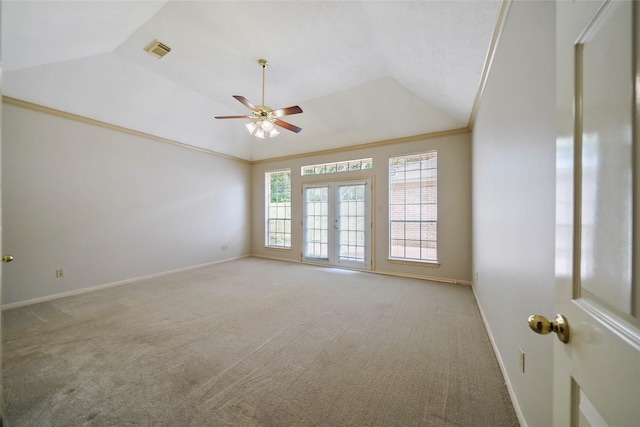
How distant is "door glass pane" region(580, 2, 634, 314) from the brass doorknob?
13 cm

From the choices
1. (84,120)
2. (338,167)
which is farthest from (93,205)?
(338,167)

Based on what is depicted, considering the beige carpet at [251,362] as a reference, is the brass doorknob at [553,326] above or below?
above

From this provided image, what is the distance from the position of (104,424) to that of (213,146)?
5169mm

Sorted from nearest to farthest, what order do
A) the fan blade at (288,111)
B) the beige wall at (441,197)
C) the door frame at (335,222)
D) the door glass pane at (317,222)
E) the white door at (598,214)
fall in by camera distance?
the white door at (598,214) → the fan blade at (288,111) → the beige wall at (441,197) → the door frame at (335,222) → the door glass pane at (317,222)

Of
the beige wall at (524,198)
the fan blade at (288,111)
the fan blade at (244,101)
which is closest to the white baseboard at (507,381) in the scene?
the beige wall at (524,198)

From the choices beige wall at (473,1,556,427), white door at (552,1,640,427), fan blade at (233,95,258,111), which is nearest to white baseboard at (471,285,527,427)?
beige wall at (473,1,556,427)

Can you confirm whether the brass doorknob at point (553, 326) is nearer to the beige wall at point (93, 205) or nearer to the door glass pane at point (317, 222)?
the door glass pane at point (317, 222)

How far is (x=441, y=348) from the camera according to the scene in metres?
2.19

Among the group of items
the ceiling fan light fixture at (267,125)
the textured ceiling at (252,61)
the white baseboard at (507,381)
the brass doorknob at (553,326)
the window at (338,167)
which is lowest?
the white baseboard at (507,381)

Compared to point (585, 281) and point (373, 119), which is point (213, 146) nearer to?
point (373, 119)

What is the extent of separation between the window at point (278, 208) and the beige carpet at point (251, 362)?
2.96 m

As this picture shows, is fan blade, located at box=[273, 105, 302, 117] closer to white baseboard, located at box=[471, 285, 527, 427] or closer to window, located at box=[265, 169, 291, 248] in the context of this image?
window, located at box=[265, 169, 291, 248]

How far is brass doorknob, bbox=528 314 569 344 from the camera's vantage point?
0.63 metres

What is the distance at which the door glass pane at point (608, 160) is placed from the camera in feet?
1.44
